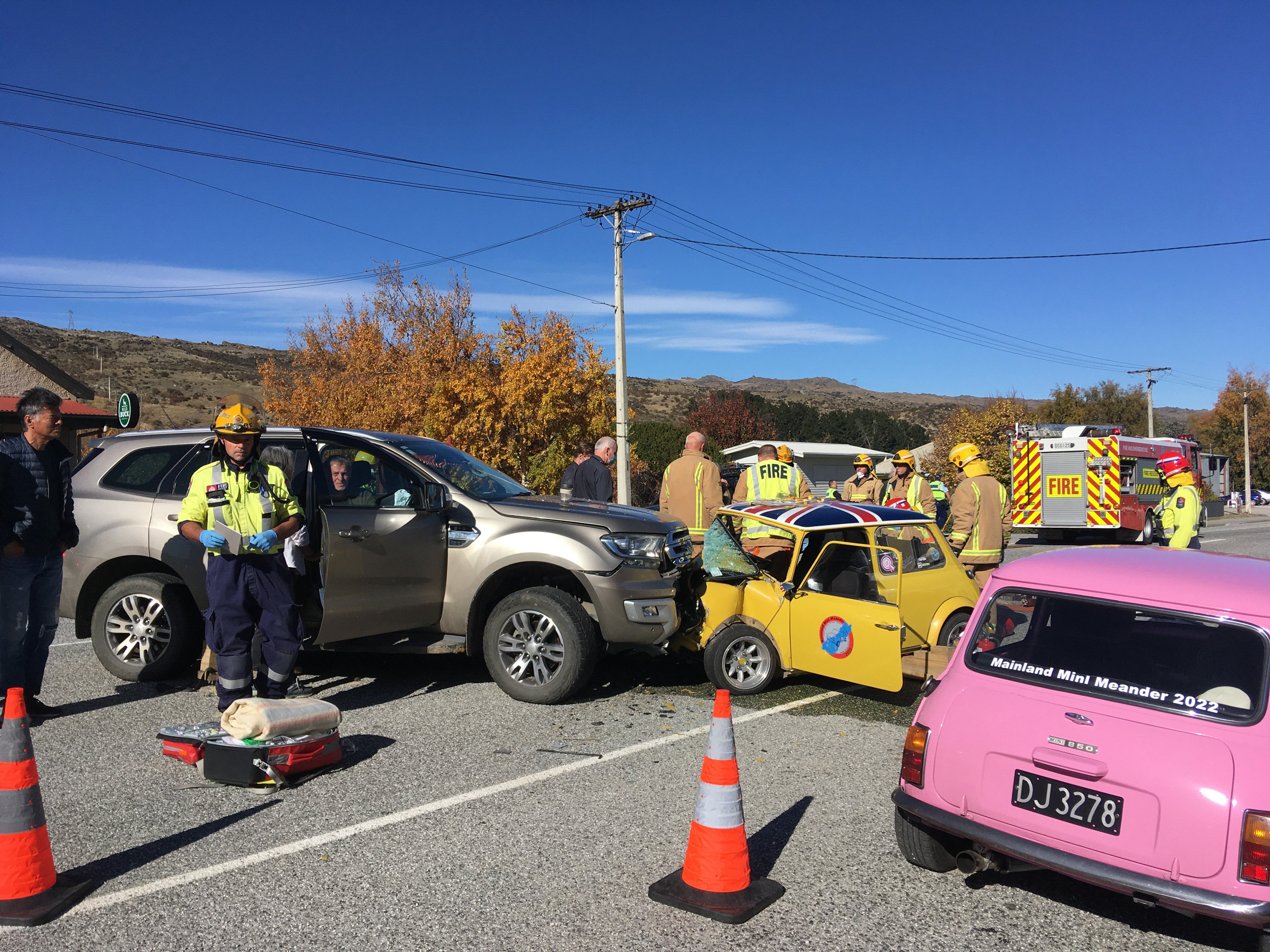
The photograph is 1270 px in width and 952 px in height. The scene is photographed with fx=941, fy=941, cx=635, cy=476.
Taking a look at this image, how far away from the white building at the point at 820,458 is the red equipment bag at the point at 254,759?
134 ft

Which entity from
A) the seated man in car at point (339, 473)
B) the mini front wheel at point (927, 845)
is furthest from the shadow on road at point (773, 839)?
the seated man in car at point (339, 473)

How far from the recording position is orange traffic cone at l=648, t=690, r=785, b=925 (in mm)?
3734

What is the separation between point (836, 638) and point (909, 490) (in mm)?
4595

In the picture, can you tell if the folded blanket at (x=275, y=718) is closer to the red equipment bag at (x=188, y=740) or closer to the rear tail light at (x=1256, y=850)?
the red equipment bag at (x=188, y=740)

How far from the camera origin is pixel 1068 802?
3.37m

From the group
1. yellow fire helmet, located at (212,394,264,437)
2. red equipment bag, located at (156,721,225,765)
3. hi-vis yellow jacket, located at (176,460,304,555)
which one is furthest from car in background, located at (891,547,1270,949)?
yellow fire helmet, located at (212,394,264,437)

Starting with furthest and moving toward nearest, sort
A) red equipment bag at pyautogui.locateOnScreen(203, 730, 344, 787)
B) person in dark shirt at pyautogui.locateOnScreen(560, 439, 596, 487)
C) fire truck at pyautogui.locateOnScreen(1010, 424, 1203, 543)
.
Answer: fire truck at pyautogui.locateOnScreen(1010, 424, 1203, 543) → person in dark shirt at pyautogui.locateOnScreen(560, 439, 596, 487) → red equipment bag at pyautogui.locateOnScreen(203, 730, 344, 787)

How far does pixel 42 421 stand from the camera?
20.1 ft

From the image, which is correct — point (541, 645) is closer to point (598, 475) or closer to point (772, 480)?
point (598, 475)

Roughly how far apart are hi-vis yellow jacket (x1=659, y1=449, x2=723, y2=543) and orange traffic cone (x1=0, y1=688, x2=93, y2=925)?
655 cm

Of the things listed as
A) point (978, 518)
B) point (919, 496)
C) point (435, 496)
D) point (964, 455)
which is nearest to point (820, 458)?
point (919, 496)

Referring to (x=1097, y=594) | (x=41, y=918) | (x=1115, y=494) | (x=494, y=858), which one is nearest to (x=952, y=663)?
(x=1097, y=594)

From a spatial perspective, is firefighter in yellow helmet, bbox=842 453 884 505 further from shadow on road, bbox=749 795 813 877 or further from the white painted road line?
shadow on road, bbox=749 795 813 877

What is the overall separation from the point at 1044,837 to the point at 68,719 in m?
6.13
